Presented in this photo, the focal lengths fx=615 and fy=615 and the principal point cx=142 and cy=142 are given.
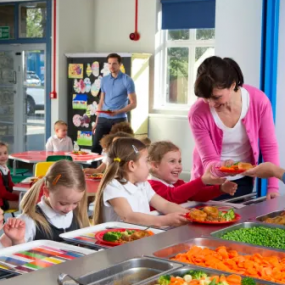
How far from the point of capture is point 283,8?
4297mm

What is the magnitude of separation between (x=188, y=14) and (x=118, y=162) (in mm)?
6238

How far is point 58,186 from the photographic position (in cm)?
261

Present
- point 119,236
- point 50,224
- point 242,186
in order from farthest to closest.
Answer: point 242,186
point 50,224
point 119,236

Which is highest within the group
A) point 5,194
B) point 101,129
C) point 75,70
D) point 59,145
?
point 75,70

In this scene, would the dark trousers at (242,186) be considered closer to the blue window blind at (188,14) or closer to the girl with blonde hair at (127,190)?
the girl with blonde hair at (127,190)

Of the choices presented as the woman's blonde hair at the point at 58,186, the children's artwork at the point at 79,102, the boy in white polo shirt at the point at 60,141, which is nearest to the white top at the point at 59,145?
the boy in white polo shirt at the point at 60,141

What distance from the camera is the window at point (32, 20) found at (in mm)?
9633

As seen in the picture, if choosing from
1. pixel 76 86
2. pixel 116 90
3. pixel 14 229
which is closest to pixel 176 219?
pixel 14 229

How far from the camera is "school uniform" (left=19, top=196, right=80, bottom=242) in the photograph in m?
2.51

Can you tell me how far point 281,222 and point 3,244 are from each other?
1098mm

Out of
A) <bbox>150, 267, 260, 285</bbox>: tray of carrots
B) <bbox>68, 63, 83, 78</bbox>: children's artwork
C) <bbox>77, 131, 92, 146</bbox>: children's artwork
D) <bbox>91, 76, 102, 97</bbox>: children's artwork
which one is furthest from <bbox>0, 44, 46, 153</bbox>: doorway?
<bbox>150, 267, 260, 285</bbox>: tray of carrots

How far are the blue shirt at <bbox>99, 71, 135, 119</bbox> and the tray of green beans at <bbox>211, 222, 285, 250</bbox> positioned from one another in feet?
19.8

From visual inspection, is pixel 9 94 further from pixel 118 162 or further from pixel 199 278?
pixel 199 278

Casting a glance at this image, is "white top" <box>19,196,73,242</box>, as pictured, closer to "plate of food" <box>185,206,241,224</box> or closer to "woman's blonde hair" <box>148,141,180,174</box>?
"plate of food" <box>185,206,241,224</box>
